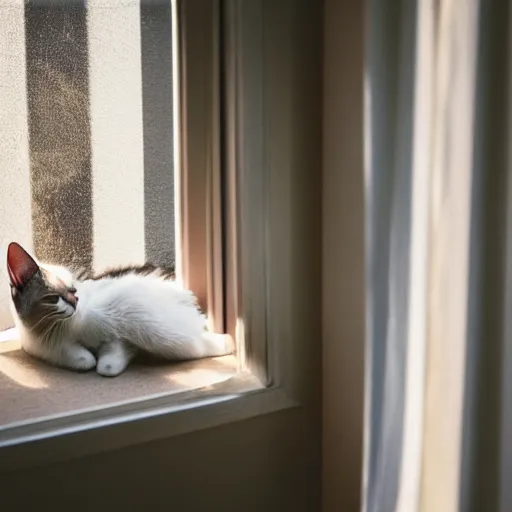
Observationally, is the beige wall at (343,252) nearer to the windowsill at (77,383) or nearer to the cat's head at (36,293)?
the windowsill at (77,383)

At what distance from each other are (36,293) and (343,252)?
56 cm

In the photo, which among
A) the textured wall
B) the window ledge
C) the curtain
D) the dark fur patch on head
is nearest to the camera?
the curtain

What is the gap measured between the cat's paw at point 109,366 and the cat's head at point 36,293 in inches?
4.1

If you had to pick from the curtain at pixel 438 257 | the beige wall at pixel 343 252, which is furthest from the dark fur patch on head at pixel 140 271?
the curtain at pixel 438 257

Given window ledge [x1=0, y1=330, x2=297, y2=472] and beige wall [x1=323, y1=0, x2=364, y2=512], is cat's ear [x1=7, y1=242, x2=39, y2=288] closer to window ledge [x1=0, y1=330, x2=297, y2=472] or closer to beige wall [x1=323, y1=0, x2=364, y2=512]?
window ledge [x1=0, y1=330, x2=297, y2=472]

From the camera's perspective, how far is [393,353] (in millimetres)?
1145

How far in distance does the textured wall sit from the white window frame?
0.06 metres

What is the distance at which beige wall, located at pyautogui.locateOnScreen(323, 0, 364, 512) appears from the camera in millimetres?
1268

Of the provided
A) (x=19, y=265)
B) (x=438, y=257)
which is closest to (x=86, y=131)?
(x=19, y=265)

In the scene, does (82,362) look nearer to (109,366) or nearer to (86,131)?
(109,366)

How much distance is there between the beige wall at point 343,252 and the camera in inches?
49.9

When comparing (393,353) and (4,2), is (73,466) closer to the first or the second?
(393,353)

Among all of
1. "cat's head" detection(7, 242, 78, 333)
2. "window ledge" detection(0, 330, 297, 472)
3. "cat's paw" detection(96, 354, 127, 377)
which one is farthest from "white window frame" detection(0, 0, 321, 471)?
"cat's head" detection(7, 242, 78, 333)

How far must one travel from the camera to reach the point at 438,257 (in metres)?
1.02
